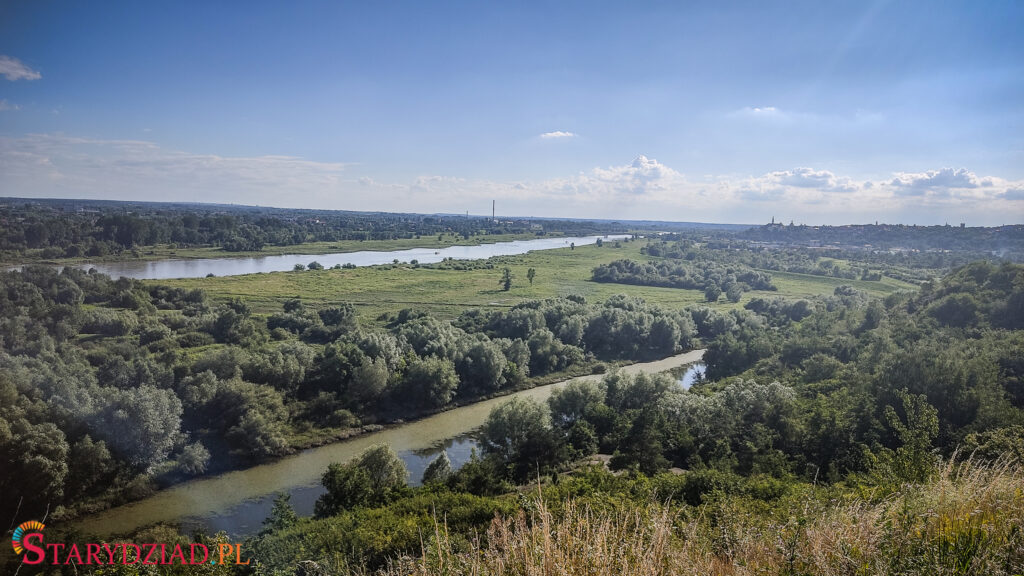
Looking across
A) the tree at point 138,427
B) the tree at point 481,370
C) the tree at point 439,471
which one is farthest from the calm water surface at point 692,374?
the tree at point 138,427

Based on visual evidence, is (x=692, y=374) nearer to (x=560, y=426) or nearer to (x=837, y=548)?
(x=560, y=426)

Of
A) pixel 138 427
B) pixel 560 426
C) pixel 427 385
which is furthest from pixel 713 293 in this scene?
pixel 138 427

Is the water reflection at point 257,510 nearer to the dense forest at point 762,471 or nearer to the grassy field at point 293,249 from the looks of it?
the dense forest at point 762,471

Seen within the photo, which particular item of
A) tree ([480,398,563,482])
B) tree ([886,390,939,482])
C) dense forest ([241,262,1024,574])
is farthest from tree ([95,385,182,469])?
tree ([886,390,939,482])

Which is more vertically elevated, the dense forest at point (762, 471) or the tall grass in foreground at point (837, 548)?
the tall grass in foreground at point (837, 548)

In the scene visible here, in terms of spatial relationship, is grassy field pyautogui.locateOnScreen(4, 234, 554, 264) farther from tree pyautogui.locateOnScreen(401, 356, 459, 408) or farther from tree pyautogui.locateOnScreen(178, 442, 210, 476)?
tree pyautogui.locateOnScreen(401, 356, 459, 408)

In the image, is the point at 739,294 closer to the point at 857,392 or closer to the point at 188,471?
the point at 857,392

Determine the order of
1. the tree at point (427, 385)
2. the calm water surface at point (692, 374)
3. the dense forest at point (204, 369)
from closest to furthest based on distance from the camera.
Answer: the dense forest at point (204, 369)
the tree at point (427, 385)
the calm water surface at point (692, 374)
